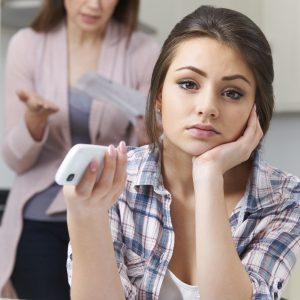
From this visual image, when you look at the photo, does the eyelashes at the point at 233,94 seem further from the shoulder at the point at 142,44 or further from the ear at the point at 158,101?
the shoulder at the point at 142,44

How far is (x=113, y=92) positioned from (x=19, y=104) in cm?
22

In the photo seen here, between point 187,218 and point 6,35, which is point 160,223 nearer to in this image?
point 187,218

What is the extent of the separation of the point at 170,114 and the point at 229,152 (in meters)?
0.09

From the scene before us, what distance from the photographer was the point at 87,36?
1305 mm

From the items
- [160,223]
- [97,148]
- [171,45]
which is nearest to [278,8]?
[171,45]

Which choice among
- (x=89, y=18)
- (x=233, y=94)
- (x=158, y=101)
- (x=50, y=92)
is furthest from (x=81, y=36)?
(x=233, y=94)

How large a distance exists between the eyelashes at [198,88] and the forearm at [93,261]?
20 cm

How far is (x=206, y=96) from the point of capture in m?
0.71

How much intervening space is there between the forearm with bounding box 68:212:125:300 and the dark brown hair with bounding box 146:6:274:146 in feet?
0.78

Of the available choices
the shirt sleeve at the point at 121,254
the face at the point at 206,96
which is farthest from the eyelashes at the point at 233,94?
the shirt sleeve at the point at 121,254

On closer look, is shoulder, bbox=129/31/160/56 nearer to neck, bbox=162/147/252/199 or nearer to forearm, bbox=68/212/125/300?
neck, bbox=162/147/252/199

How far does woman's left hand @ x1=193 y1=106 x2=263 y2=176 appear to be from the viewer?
724mm

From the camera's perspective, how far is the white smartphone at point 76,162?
0.57m

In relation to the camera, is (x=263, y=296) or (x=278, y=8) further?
(x=278, y=8)
